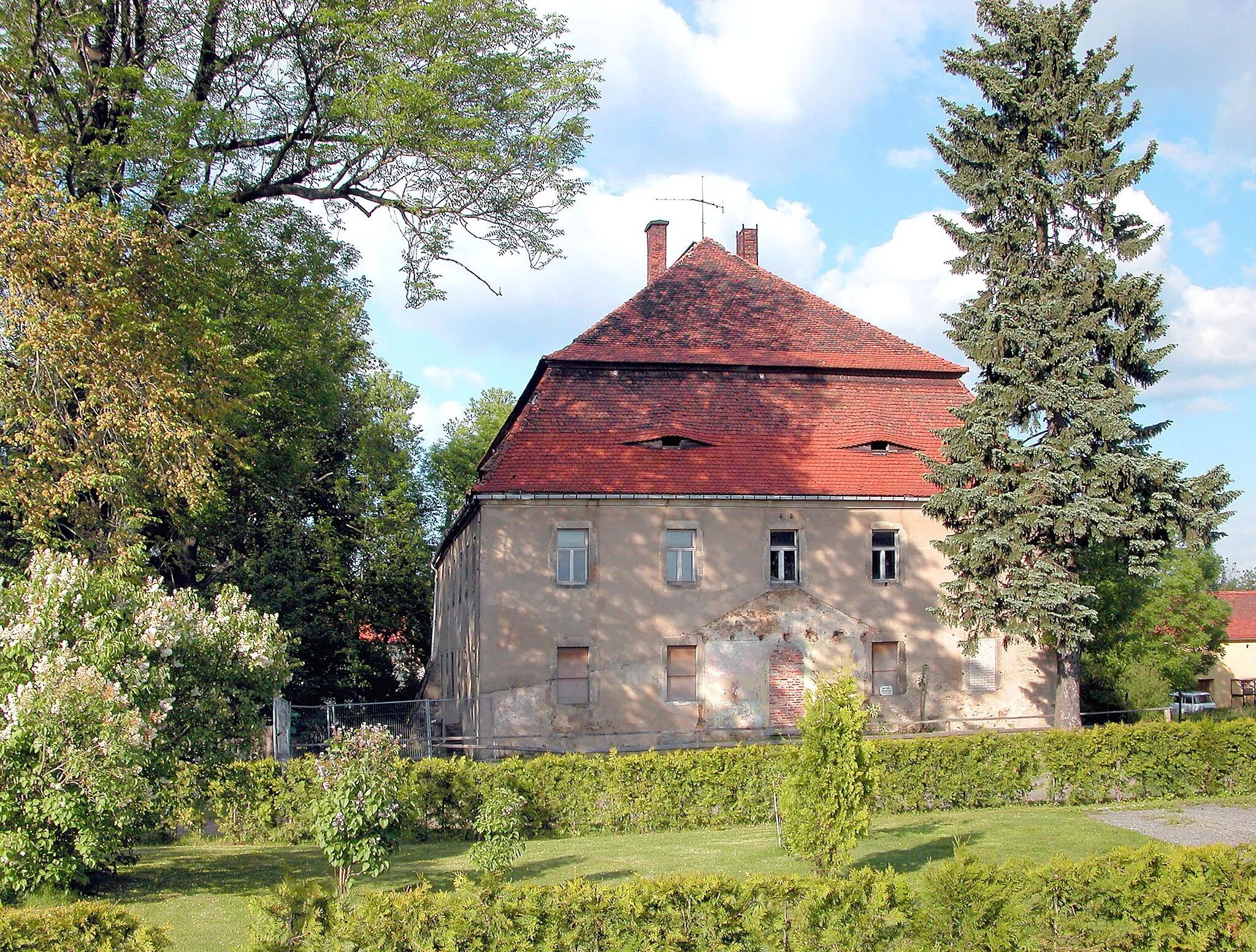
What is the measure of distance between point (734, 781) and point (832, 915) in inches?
384

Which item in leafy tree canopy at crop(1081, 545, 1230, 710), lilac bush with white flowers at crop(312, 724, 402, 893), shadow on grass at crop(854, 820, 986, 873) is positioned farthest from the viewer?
leafy tree canopy at crop(1081, 545, 1230, 710)

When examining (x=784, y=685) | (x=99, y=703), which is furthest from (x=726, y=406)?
(x=99, y=703)

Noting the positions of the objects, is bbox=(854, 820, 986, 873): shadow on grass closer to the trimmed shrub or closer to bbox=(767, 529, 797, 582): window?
the trimmed shrub

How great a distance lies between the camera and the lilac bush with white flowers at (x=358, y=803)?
12125 mm

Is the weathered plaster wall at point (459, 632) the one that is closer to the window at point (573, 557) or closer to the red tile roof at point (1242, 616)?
the window at point (573, 557)

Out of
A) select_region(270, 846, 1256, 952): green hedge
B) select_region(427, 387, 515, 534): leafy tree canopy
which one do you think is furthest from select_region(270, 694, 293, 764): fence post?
select_region(427, 387, 515, 534): leafy tree canopy

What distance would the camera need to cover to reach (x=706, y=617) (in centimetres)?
2741

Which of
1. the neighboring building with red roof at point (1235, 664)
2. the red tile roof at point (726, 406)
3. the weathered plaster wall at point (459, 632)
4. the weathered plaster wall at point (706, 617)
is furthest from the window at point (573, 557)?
the neighboring building with red roof at point (1235, 664)

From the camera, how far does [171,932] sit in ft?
36.6

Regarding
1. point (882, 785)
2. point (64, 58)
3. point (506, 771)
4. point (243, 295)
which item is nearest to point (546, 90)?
point (243, 295)

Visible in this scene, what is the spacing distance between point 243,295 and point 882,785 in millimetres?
15488

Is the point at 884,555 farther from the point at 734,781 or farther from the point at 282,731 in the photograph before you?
the point at 282,731

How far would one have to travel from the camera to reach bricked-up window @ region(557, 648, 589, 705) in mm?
26469

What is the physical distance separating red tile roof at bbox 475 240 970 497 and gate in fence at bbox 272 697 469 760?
601cm
